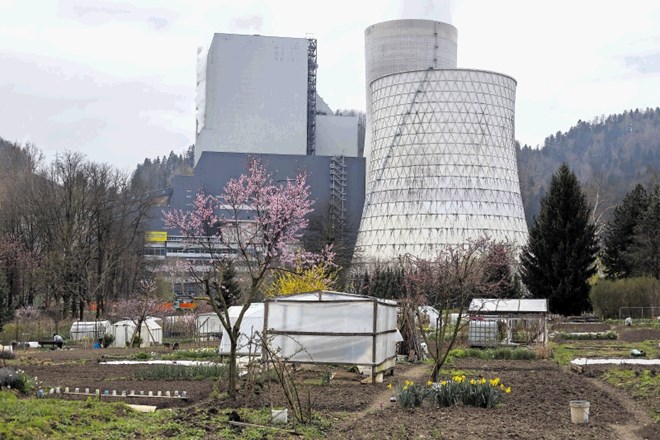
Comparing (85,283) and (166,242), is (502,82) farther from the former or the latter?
(166,242)

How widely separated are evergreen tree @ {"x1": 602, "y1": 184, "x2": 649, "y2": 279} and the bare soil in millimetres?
37828

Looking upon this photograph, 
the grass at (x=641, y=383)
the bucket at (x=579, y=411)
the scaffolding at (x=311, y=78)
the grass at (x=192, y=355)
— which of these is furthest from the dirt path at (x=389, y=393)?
the scaffolding at (x=311, y=78)

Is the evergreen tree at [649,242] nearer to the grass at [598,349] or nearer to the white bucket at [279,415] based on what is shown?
the grass at [598,349]

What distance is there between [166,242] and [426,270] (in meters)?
66.3

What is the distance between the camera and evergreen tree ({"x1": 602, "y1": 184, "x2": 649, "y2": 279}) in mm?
59219

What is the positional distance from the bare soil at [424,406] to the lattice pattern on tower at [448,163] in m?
44.5

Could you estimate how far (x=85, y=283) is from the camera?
56.1 m

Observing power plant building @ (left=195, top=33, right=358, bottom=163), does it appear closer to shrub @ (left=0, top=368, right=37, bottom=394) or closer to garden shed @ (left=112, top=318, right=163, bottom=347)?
garden shed @ (left=112, top=318, right=163, bottom=347)

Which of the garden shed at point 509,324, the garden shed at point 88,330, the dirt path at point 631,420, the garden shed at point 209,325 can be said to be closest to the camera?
the dirt path at point 631,420

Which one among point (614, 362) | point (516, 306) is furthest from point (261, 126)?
point (614, 362)

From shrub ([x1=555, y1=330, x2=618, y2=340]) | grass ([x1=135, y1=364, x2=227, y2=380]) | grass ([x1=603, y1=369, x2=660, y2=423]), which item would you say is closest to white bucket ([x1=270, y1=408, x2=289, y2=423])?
grass ([x1=603, y1=369, x2=660, y2=423])

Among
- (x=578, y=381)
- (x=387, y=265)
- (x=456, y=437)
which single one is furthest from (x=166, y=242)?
(x=456, y=437)

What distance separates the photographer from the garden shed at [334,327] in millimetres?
20703

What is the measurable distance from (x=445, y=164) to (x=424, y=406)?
5445 cm
